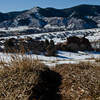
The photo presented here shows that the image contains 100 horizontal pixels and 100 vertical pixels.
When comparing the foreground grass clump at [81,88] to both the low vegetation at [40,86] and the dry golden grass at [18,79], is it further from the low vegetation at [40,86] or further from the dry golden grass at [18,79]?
the dry golden grass at [18,79]

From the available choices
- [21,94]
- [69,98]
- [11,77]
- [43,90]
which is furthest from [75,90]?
[11,77]

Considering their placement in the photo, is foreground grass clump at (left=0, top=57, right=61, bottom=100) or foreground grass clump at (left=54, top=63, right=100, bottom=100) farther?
foreground grass clump at (left=0, top=57, right=61, bottom=100)

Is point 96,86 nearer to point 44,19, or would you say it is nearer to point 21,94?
point 21,94

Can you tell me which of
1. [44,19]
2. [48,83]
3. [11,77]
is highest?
[44,19]

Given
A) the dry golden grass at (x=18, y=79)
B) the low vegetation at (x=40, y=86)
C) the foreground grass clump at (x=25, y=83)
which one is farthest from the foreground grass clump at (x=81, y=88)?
the dry golden grass at (x=18, y=79)

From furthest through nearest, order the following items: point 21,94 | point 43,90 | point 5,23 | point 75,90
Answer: point 5,23 < point 43,90 < point 75,90 < point 21,94

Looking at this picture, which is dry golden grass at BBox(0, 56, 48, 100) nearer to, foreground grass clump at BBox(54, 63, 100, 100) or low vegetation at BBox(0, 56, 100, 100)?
low vegetation at BBox(0, 56, 100, 100)

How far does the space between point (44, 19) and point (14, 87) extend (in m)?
192

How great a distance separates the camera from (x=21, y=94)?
7.48 feet

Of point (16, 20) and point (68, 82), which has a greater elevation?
point (16, 20)

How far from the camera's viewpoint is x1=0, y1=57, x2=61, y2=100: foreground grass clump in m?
2.34

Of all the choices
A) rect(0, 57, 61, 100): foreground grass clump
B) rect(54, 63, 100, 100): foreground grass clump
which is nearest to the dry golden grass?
rect(0, 57, 61, 100): foreground grass clump

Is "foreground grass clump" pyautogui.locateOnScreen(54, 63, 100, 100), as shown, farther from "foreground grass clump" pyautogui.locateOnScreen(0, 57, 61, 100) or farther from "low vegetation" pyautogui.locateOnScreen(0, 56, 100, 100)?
"foreground grass clump" pyautogui.locateOnScreen(0, 57, 61, 100)

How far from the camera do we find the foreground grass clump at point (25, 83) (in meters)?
2.34
